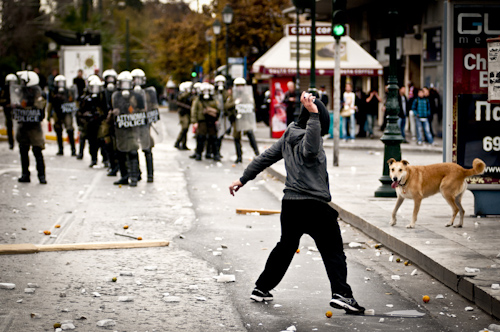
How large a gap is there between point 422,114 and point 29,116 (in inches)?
518

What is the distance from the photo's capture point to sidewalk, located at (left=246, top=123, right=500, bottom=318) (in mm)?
6645

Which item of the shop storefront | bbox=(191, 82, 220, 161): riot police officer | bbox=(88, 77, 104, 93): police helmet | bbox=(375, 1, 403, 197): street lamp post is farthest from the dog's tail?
the shop storefront

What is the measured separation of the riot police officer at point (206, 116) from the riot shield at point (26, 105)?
5682 millimetres

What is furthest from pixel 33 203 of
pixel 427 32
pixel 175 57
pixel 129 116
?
pixel 175 57

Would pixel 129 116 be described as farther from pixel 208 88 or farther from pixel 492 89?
pixel 492 89

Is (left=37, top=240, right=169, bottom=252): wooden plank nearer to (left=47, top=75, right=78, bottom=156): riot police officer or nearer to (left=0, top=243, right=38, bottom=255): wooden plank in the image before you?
(left=0, top=243, right=38, bottom=255): wooden plank

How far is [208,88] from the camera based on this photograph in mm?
20375

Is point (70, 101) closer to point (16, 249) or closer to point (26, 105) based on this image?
point (26, 105)

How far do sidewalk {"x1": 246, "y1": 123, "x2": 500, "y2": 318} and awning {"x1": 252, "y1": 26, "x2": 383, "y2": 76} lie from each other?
1449 cm

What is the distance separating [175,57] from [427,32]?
117 ft

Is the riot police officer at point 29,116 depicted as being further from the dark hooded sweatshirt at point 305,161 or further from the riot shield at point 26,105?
the dark hooded sweatshirt at point 305,161

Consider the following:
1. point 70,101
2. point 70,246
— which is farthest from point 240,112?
point 70,246

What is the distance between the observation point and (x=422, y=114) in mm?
24500

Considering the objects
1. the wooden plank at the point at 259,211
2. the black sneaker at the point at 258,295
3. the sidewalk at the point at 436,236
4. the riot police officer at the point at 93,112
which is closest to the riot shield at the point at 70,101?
the riot police officer at the point at 93,112
